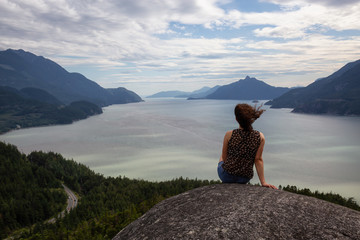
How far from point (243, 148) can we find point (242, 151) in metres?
0.12

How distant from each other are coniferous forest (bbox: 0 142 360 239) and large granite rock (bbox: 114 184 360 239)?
53.5 metres

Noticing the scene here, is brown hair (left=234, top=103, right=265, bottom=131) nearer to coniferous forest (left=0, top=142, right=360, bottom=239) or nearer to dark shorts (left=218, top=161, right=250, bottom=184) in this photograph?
dark shorts (left=218, top=161, right=250, bottom=184)

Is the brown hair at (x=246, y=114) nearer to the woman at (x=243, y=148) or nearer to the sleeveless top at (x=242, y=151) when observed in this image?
the woman at (x=243, y=148)

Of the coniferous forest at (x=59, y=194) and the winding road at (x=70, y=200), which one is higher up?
the coniferous forest at (x=59, y=194)

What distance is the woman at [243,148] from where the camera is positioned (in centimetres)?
892

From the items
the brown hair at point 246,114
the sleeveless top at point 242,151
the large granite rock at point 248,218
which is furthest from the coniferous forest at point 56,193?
the brown hair at point 246,114

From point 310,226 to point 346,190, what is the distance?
125108 millimetres

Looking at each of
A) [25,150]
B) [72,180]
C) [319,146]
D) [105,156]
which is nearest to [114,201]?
[72,180]

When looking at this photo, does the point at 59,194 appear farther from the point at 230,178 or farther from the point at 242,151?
the point at 242,151

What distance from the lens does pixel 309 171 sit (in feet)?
433

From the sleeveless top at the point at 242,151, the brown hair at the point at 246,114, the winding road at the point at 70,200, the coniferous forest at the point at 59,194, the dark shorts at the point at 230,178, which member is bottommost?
the winding road at the point at 70,200

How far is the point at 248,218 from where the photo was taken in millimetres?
7145

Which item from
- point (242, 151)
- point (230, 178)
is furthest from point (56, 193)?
point (242, 151)

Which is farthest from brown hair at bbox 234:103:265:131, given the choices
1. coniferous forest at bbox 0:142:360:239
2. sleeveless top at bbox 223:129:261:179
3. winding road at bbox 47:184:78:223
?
winding road at bbox 47:184:78:223
